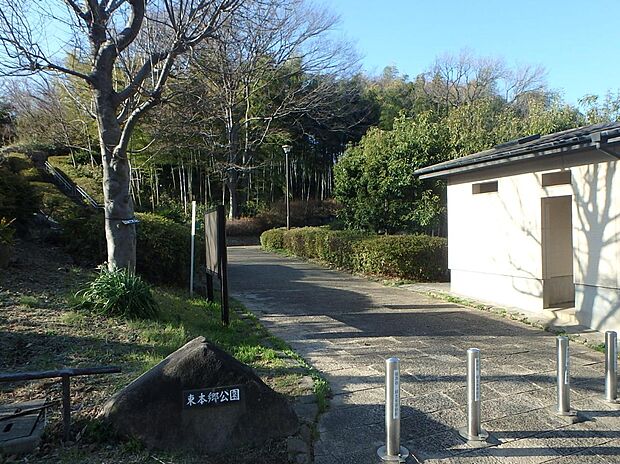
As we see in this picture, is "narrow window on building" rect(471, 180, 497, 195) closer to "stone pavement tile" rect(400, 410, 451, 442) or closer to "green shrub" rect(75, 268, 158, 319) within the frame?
"stone pavement tile" rect(400, 410, 451, 442)

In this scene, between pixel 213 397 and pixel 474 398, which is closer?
pixel 213 397

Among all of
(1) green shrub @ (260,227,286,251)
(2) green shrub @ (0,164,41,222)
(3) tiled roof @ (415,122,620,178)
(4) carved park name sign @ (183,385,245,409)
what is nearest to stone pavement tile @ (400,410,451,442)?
(4) carved park name sign @ (183,385,245,409)

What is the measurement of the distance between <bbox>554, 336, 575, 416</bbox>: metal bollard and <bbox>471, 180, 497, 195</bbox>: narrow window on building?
6667mm

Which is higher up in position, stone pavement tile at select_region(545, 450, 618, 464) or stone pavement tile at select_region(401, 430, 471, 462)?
stone pavement tile at select_region(401, 430, 471, 462)

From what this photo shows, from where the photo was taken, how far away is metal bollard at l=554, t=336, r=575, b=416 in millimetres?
4347

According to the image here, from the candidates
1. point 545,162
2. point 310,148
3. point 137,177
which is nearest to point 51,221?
point 545,162

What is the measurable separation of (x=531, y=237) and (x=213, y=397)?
772 centimetres

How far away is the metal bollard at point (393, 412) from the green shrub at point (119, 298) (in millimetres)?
4197

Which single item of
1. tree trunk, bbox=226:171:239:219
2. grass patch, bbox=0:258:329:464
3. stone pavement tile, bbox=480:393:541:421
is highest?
tree trunk, bbox=226:171:239:219

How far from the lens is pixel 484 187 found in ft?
35.9

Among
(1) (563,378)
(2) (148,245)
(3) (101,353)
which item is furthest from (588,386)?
(2) (148,245)

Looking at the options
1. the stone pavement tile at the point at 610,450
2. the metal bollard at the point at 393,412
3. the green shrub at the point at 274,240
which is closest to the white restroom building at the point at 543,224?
the stone pavement tile at the point at 610,450

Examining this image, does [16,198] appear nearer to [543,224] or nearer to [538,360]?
[538,360]

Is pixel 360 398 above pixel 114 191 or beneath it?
beneath
